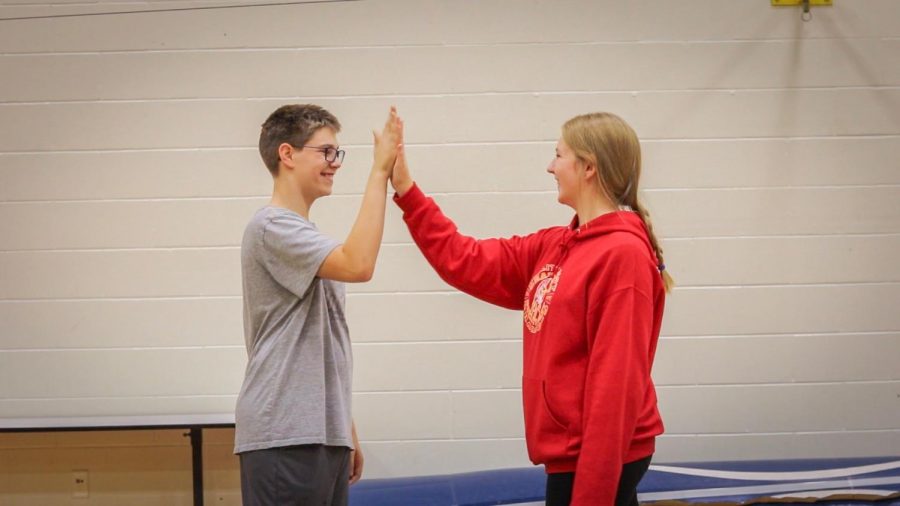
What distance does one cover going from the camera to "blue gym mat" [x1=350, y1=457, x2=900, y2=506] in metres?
3.06

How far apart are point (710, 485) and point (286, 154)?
201 centimetres

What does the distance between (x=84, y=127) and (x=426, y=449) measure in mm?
2007

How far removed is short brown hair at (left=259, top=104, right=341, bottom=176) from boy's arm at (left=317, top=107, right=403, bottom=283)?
19 centimetres

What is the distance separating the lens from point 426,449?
379cm

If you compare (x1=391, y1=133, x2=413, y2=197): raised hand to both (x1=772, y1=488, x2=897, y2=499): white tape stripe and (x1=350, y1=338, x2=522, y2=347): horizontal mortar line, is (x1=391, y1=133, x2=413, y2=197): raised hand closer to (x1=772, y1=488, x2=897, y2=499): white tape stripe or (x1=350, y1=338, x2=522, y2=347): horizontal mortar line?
(x1=350, y1=338, x2=522, y2=347): horizontal mortar line

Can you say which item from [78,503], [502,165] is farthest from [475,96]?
[78,503]

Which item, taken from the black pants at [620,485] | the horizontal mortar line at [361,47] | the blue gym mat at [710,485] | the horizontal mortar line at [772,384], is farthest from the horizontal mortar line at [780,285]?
the black pants at [620,485]

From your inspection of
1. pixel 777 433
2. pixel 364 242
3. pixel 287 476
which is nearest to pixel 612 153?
pixel 364 242

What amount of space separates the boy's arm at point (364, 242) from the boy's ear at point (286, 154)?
0.21m

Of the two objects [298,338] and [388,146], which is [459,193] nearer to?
[388,146]

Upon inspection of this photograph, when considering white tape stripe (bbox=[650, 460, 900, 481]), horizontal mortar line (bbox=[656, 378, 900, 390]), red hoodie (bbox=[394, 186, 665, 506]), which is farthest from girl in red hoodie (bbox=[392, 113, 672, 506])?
horizontal mortar line (bbox=[656, 378, 900, 390])

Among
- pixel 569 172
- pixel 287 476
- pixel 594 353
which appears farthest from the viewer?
pixel 569 172

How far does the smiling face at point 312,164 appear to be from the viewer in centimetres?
219

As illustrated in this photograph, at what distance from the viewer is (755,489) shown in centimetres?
316
